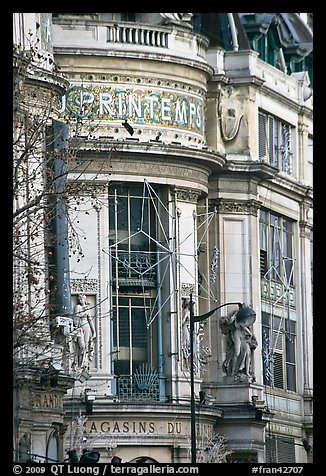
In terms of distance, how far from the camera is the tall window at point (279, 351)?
88750 mm

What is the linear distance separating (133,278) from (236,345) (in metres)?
6.11

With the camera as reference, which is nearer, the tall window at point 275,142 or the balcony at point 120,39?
the balcony at point 120,39

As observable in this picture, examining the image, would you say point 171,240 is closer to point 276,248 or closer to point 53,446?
point 276,248

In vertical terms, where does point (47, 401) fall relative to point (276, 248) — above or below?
below

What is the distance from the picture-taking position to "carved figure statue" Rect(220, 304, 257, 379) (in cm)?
8588

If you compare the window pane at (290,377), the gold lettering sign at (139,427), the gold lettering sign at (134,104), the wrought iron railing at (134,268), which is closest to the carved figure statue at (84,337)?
the gold lettering sign at (139,427)

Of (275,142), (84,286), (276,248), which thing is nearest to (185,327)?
(84,286)

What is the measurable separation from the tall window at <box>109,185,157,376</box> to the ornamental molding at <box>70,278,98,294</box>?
37.0 inches

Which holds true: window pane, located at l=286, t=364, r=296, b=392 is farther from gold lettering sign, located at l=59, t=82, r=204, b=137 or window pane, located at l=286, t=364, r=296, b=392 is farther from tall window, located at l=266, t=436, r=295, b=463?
gold lettering sign, located at l=59, t=82, r=204, b=137

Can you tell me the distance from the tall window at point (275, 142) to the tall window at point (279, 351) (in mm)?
5161

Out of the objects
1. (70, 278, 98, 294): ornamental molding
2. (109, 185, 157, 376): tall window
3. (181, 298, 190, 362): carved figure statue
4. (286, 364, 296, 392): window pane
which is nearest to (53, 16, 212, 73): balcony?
(109, 185, 157, 376): tall window

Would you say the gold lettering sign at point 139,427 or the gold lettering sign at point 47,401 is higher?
the gold lettering sign at point 139,427

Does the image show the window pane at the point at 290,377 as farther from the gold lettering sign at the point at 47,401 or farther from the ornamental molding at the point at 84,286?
the gold lettering sign at the point at 47,401

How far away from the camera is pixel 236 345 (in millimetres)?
85875
